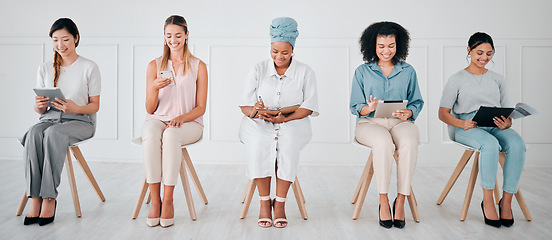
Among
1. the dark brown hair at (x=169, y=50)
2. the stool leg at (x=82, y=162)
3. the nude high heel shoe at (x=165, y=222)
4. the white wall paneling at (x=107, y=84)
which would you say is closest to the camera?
the nude high heel shoe at (x=165, y=222)

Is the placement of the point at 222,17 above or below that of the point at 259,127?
above

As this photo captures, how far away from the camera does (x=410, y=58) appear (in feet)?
15.1

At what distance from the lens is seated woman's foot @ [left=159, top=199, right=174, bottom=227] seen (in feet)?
8.55

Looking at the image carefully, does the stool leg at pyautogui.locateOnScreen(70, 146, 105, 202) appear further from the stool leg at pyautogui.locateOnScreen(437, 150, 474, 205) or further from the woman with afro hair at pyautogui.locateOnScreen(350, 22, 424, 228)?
the stool leg at pyautogui.locateOnScreen(437, 150, 474, 205)

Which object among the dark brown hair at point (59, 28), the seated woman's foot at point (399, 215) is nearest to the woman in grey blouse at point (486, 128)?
the seated woman's foot at point (399, 215)

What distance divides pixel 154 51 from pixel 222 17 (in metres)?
0.75

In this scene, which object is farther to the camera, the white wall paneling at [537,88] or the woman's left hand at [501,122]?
the white wall paneling at [537,88]

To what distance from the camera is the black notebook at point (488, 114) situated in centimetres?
272

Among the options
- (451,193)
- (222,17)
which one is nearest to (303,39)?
(222,17)

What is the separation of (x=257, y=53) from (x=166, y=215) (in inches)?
93.5

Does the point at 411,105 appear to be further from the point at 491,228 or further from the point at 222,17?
the point at 222,17

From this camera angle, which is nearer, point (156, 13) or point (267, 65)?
point (267, 65)

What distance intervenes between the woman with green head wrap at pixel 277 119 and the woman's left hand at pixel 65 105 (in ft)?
3.36

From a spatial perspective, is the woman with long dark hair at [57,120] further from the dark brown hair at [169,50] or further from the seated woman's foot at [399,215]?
the seated woman's foot at [399,215]
